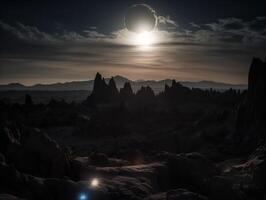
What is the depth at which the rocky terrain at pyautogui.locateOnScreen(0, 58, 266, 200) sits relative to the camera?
2508cm

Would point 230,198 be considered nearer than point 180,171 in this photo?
Yes

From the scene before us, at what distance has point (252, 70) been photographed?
7731cm

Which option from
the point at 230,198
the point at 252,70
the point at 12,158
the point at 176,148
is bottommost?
the point at 176,148

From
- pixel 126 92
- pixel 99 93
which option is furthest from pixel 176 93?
pixel 99 93

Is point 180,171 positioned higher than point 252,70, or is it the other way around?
point 252,70

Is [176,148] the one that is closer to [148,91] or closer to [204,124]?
[204,124]

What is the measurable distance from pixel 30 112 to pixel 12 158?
9673 centimetres

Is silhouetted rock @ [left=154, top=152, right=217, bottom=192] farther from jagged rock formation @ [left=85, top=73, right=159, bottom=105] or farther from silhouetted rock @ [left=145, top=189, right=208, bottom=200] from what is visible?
jagged rock formation @ [left=85, top=73, right=159, bottom=105]

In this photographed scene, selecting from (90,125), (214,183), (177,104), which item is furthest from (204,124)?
(214,183)

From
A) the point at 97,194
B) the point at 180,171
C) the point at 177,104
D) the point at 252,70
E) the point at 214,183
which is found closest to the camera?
the point at 97,194

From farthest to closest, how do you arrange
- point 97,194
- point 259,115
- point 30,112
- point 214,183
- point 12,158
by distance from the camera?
point 30,112, point 259,115, point 214,183, point 12,158, point 97,194

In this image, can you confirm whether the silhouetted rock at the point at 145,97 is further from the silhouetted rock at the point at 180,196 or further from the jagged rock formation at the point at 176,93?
the silhouetted rock at the point at 180,196

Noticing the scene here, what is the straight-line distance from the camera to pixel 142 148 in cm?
7581

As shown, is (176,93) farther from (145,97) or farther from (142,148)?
(142,148)
